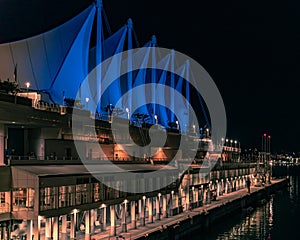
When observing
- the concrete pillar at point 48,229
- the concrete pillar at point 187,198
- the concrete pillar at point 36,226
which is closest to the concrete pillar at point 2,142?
the concrete pillar at point 48,229

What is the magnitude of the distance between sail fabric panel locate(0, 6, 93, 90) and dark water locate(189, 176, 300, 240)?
1950cm

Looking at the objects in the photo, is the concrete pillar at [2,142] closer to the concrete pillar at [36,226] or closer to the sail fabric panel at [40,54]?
the concrete pillar at [36,226]

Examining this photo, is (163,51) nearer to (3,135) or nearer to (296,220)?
(296,220)

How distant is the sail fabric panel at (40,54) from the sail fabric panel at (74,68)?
1.45 ft

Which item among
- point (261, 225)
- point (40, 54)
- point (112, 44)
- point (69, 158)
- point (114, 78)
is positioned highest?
point (112, 44)

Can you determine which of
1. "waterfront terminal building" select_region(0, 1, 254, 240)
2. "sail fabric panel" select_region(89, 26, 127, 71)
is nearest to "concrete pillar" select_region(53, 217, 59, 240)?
"waterfront terminal building" select_region(0, 1, 254, 240)

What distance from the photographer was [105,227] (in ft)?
106

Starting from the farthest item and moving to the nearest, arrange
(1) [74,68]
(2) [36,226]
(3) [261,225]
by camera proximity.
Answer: (1) [74,68], (3) [261,225], (2) [36,226]

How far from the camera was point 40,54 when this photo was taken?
45375mm

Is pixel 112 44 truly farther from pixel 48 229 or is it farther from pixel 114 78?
pixel 48 229

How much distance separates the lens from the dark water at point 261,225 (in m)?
40.8

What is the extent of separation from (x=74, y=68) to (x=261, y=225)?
73.3ft

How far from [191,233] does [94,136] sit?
33.9 feet

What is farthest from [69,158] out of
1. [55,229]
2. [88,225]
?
[55,229]
